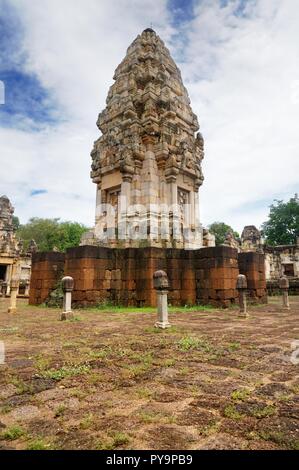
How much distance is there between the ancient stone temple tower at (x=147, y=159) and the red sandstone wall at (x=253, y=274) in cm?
181

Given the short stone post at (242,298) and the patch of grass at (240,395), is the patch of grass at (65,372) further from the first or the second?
the short stone post at (242,298)

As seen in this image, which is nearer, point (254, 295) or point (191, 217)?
point (254, 295)

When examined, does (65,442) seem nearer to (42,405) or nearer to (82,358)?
(42,405)

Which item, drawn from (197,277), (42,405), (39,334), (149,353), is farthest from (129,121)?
(42,405)

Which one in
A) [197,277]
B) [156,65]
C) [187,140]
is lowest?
[197,277]

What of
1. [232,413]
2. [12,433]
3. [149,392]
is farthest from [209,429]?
[12,433]

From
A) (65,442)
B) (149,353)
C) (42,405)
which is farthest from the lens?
(149,353)

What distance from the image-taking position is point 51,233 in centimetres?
4212

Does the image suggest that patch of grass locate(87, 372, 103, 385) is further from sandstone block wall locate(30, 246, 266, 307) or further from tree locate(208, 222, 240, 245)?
tree locate(208, 222, 240, 245)

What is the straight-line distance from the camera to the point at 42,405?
2.35 m

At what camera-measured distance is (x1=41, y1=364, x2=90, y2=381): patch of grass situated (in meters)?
2.96

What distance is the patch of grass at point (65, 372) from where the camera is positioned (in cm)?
296

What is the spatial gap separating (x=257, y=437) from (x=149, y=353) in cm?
206

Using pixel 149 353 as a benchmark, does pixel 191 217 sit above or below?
above
